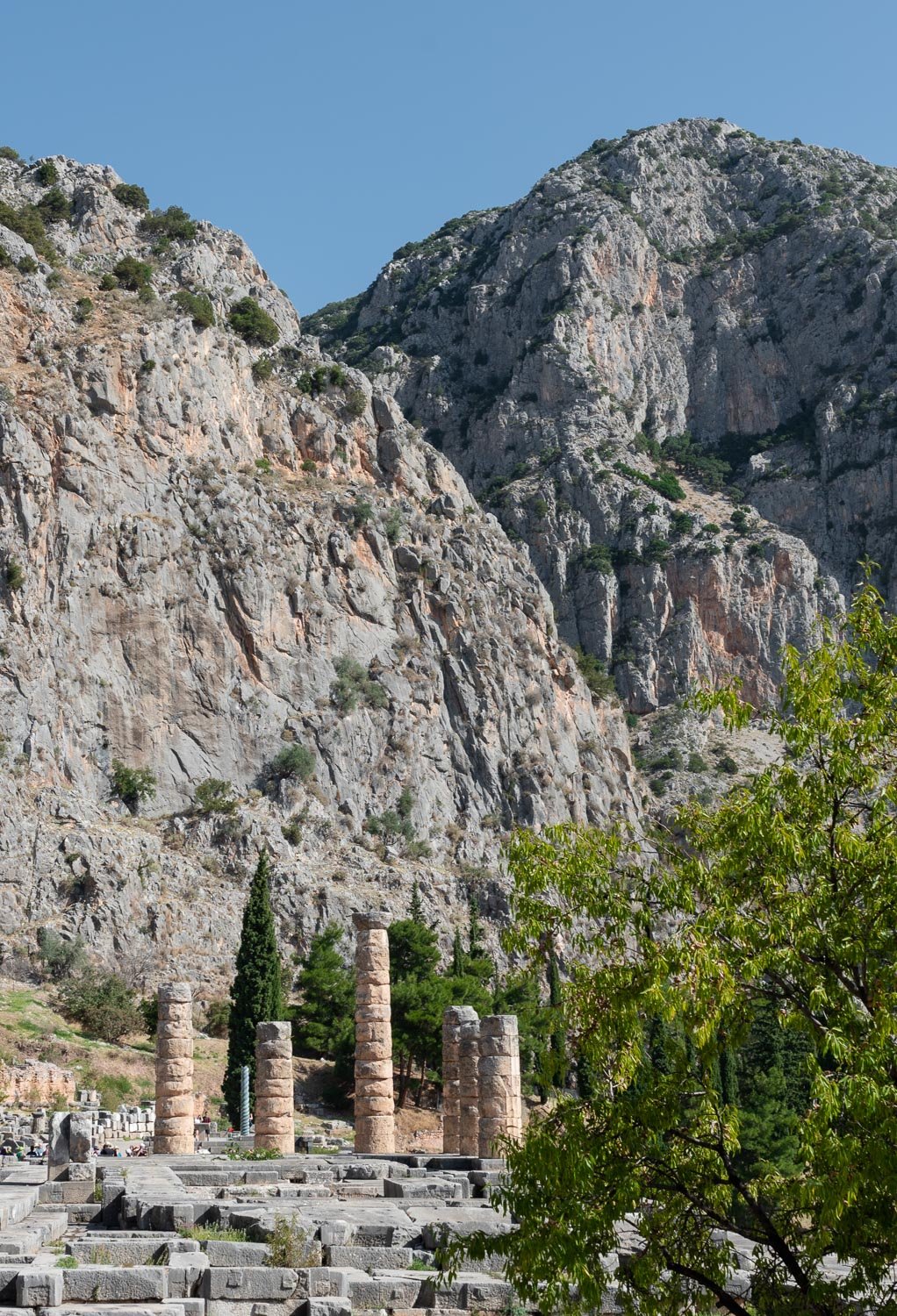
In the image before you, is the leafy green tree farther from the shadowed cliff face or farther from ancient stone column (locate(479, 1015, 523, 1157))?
the shadowed cliff face

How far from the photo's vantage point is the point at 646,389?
10694 cm

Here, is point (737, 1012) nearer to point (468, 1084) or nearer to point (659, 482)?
point (468, 1084)

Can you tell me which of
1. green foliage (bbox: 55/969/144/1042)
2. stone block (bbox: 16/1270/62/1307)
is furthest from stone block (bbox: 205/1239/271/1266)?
green foliage (bbox: 55/969/144/1042)

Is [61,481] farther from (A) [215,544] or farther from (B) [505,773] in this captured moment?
(B) [505,773]

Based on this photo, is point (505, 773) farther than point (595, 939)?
Yes

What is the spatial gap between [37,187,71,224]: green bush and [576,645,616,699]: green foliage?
1403 inches

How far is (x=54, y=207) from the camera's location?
7475cm

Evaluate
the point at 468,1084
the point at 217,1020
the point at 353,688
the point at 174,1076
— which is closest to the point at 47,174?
the point at 353,688

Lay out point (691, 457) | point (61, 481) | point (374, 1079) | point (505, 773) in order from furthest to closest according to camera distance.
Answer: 1. point (691, 457)
2. point (505, 773)
3. point (61, 481)
4. point (374, 1079)

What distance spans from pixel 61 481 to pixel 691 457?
56174 millimetres

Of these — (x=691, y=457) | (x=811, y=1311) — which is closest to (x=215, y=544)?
(x=691, y=457)

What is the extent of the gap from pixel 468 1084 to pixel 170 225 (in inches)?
2319

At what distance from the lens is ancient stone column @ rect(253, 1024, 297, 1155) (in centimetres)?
2844

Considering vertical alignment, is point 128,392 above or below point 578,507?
below
